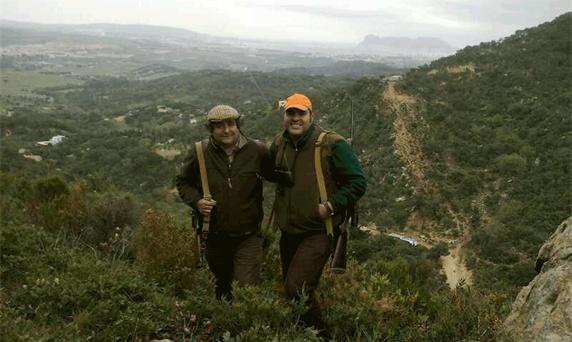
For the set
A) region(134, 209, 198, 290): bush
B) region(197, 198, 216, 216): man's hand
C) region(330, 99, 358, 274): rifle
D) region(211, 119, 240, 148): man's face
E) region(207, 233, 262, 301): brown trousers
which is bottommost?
region(134, 209, 198, 290): bush

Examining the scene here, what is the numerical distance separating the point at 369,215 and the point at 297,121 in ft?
65.0

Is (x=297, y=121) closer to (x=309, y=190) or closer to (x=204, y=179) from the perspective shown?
(x=309, y=190)

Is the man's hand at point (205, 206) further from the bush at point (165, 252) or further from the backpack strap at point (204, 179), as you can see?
the bush at point (165, 252)

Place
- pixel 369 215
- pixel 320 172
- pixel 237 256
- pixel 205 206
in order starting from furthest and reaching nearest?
pixel 369 215
pixel 237 256
pixel 205 206
pixel 320 172

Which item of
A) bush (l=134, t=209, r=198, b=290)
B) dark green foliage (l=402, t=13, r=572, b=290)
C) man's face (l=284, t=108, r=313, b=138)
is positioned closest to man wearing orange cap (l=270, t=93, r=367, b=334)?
man's face (l=284, t=108, r=313, b=138)

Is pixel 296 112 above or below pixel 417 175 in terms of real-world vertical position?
above

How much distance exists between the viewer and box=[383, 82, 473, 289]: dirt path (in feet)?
57.5

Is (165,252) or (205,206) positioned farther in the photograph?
(165,252)

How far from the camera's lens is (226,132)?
9.89ft

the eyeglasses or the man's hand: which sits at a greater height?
the eyeglasses

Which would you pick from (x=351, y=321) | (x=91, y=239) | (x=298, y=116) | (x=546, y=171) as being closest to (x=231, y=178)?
(x=298, y=116)

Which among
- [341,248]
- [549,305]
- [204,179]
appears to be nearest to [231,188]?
[204,179]

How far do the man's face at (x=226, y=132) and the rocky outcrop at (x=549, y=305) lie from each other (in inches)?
77.6

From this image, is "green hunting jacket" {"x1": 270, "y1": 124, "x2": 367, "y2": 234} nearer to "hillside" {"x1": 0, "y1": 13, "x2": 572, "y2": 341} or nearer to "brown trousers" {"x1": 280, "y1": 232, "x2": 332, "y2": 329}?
"brown trousers" {"x1": 280, "y1": 232, "x2": 332, "y2": 329}
